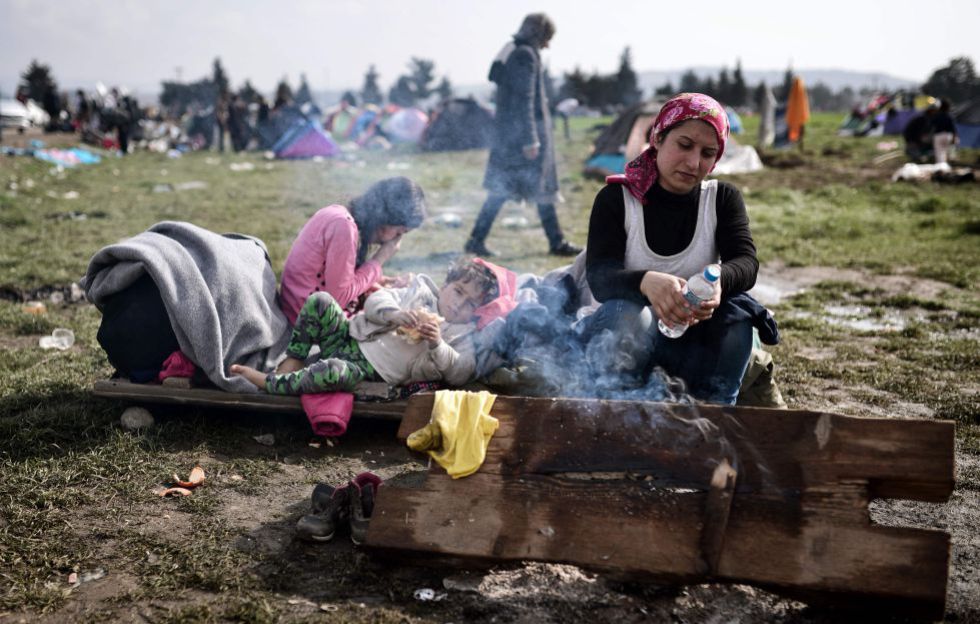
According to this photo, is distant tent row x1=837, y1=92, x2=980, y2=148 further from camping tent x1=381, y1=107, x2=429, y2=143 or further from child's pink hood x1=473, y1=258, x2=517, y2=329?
child's pink hood x1=473, y1=258, x2=517, y2=329

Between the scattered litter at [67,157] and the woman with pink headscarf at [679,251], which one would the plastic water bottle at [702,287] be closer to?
the woman with pink headscarf at [679,251]

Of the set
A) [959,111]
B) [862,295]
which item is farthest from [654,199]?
[959,111]

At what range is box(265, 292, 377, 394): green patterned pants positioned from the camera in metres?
3.38

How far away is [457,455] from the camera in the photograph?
243 cm

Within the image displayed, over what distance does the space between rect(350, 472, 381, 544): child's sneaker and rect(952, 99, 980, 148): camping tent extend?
19.7m

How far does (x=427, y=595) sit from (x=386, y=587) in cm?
14

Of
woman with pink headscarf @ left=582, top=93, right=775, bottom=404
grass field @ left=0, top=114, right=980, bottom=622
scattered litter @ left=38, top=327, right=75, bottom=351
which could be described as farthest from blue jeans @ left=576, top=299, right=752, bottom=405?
scattered litter @ left=38, top=327, right=75, bottom=351

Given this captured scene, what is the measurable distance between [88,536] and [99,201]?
9366 mm

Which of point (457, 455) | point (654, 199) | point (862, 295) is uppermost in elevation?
point (654, 199)

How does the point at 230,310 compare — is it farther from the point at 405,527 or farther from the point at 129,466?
the point at 405,527

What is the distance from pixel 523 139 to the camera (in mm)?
6777

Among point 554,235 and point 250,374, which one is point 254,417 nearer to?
point 250,374

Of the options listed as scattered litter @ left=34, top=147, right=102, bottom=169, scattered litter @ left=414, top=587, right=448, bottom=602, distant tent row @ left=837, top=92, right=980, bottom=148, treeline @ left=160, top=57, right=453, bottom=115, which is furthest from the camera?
treeline @ left=160, top=57, right=453, bottom=115

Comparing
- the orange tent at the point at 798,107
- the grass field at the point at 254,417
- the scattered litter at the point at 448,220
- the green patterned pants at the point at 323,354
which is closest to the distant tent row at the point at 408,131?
the orange tent at the point at 798,107
